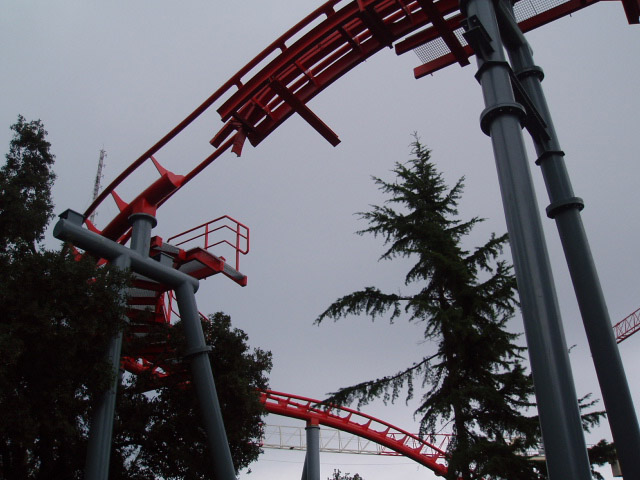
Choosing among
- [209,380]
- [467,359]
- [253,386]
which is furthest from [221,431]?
[467,359]

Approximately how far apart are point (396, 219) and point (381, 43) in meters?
5.03

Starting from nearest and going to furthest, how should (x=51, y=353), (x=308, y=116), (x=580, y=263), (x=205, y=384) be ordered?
(x=580, y=263)
(x=51, y=353)
(x=205, y=384)
(x=308, y=116)

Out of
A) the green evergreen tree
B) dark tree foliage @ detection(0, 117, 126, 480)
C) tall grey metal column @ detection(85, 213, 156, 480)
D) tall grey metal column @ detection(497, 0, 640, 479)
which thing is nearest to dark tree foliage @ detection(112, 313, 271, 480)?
the green evergreen tree

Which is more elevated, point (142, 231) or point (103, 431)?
point (142, 231)

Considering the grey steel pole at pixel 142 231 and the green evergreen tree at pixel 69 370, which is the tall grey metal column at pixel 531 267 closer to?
the green evergreen tree at pixel 69 370

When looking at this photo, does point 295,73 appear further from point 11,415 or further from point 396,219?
point 11,415

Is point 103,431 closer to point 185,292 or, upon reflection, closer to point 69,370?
point 69,370

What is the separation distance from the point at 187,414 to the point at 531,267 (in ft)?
30.5

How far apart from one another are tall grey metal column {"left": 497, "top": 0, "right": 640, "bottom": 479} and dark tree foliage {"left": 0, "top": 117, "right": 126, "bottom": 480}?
7061 mm

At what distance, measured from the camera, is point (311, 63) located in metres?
11.1

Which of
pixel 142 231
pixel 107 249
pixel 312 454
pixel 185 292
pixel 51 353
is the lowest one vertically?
pixel 51 353

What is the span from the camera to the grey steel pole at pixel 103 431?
8641mm

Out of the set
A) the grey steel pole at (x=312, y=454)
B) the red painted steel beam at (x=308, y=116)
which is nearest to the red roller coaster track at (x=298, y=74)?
the red painted steel beam at (x=308, y=116)

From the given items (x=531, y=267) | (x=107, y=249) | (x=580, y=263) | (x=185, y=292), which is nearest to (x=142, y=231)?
(x=107, y=249)
